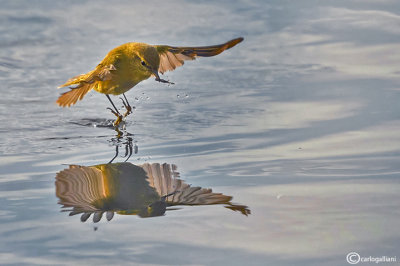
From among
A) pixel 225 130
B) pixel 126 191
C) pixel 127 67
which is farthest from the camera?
pixel 127 67

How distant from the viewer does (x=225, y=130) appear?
5414 millimetres

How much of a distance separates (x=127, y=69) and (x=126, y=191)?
181 centimetres

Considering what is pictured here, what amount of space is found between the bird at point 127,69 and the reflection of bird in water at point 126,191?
3.19ft

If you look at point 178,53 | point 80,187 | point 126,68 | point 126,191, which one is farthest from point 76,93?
point 126,191

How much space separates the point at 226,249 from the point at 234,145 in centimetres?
177

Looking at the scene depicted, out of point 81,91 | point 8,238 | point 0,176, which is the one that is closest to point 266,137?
point 81,91

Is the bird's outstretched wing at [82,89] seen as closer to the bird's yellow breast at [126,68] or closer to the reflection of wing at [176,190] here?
the bird's yellow breast at [126,68]

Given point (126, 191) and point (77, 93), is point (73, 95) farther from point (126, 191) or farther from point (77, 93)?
point (126, 191)

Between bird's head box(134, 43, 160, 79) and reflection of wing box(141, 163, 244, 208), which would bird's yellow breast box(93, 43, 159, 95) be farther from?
reflection of wing box(141, 163, 244, 208)

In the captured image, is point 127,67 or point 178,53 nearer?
point 127,67

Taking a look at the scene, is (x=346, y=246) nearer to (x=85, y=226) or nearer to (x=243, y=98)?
(x=85, y=226)

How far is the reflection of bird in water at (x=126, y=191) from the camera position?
389 centimetres

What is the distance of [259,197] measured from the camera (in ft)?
13.2

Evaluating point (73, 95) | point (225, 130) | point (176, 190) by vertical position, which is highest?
point (73, 95)
